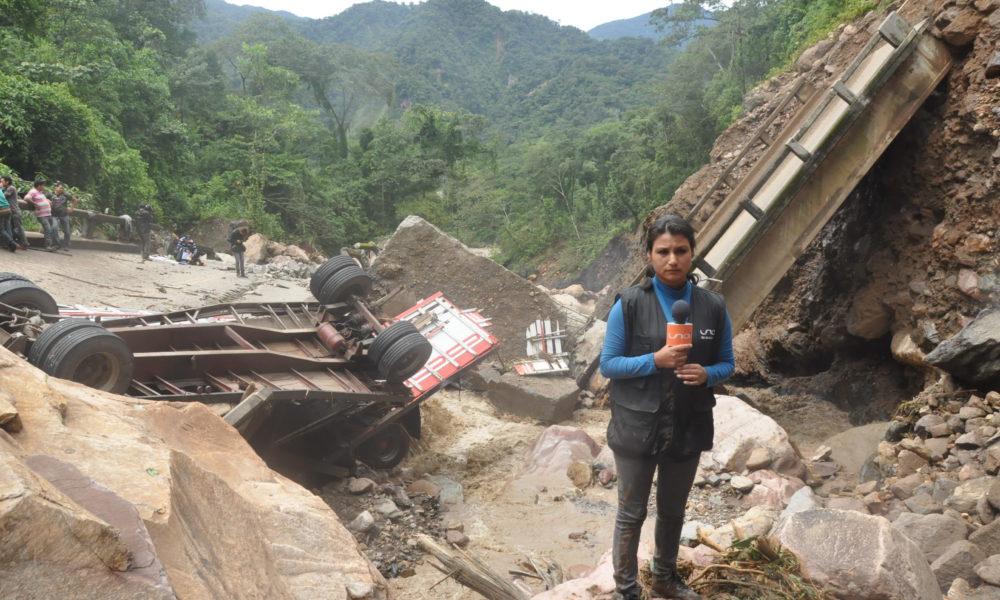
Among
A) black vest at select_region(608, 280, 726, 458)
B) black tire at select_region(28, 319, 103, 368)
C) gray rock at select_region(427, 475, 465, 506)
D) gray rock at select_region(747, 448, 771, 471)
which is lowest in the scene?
gray rock at select_region(427, 475, 465, 506)

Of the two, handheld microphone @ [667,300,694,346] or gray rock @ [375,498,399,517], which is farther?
gray rock @ [375,498,399,517]

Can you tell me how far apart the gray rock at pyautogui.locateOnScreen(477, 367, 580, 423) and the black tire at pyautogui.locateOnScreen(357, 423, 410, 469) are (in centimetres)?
300

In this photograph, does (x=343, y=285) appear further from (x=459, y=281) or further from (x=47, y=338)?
(x=459, y=281)

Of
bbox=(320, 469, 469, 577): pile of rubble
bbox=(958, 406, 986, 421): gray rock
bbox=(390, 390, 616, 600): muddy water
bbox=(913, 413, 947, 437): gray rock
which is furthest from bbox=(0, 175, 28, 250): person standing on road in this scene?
bbox=(958, 406, 986, 421): gray rock

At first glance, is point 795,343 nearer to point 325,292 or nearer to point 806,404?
point 806,404

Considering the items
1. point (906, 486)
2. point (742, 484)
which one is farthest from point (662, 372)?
point (742, 484)

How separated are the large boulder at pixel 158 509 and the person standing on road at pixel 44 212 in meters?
Answer: 10.2

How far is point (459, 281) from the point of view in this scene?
14.0 meters

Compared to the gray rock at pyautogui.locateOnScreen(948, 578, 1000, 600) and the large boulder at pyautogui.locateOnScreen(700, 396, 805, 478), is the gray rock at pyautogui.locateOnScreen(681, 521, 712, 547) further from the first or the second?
the large boulder at pyautogui.locateOnScreen(700, 396, 805, 478)

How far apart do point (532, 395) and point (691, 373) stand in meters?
8.23

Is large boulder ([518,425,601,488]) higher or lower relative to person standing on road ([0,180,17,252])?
lower

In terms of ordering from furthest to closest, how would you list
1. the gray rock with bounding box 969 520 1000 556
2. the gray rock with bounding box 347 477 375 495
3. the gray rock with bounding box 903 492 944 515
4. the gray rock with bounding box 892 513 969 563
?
the gray rock with bounding box 347 477 375 495 < the gray rock with bounding box 903 492 944 515 < the gray rock with bounding box 892 513 969 563 < the gray rock with bounding box 969 520 1000 556

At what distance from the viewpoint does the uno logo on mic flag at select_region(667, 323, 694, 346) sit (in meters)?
2.74

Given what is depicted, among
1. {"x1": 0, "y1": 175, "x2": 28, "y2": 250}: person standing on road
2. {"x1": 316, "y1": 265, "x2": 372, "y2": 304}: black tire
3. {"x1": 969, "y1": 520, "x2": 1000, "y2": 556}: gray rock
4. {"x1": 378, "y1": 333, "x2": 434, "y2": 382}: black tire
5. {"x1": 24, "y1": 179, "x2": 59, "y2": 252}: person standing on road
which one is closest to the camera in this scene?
{"x1": 969, "y1": 520, "x2": 1000, "y2": 556}: gray rock
